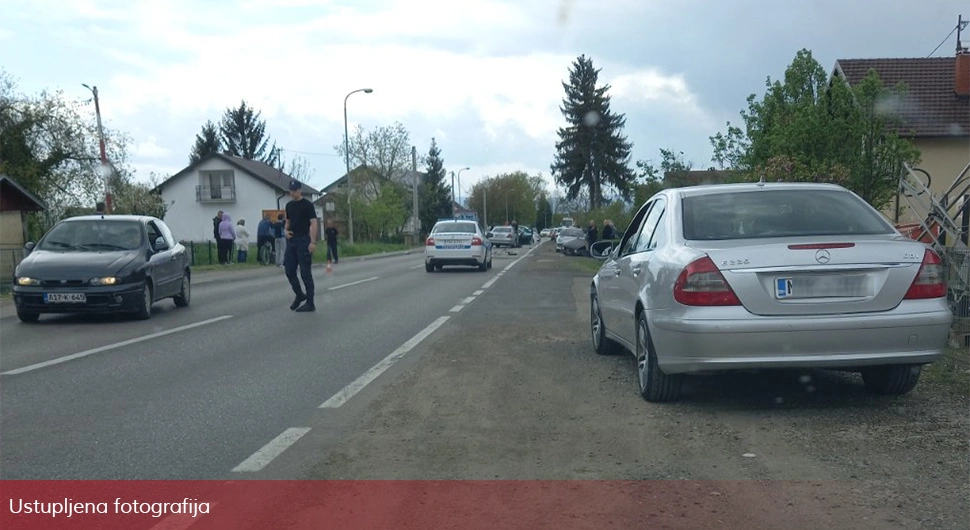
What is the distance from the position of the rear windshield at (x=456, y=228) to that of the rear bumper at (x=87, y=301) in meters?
14.9

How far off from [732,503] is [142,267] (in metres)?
10.8

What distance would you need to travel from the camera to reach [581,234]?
50.5 metres

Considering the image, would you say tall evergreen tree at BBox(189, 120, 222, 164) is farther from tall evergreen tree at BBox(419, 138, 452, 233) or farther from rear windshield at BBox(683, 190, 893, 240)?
rear windshield at BBox(683, 190, 893, 240)

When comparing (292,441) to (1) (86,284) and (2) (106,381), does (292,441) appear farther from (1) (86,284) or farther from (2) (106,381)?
(1) (86,284)

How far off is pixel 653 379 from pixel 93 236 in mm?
10177

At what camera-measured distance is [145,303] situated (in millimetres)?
13672

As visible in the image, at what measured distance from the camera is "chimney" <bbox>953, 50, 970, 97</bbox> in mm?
34250

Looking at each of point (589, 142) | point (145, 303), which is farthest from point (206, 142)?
point (145, 303)

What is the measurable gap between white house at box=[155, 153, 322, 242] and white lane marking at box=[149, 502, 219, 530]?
72.4m

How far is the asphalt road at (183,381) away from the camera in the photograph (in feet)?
19.1

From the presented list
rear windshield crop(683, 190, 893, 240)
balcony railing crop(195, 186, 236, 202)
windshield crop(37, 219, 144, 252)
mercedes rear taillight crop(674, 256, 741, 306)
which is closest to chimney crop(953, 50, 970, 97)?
windshield crop(37, 219, 144, 252)

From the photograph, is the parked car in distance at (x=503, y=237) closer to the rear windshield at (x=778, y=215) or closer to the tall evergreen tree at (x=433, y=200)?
the tall evergreen tree at (x=433, y=200)

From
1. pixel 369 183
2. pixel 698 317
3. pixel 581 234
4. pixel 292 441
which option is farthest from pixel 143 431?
pixel 369 183

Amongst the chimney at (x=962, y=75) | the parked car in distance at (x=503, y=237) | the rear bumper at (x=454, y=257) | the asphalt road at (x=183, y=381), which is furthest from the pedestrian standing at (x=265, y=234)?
the parked car in distance at (x=503, y=237)
